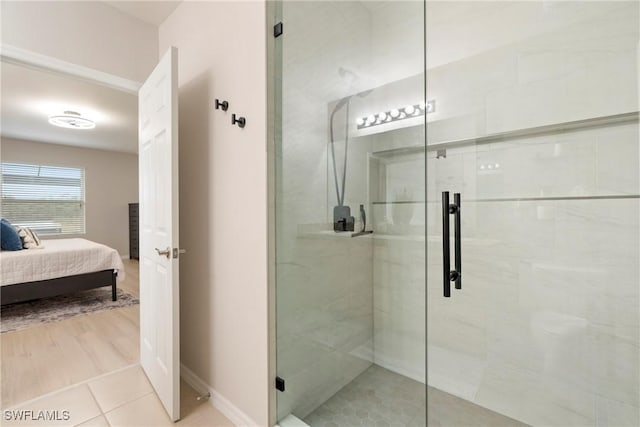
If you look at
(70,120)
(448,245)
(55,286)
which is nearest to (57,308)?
(55,286)

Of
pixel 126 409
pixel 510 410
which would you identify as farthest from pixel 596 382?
pixel 126 409

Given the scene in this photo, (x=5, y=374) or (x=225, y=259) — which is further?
(x=5, y=374)

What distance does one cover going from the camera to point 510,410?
1.63 m

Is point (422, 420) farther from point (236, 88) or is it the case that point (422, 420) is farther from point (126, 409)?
point (236, 88)

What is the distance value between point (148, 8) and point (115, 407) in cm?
250

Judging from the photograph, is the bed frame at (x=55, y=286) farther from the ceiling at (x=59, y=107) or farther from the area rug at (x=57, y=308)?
the ceiling at (x=59, y=107)

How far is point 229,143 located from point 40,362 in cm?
220

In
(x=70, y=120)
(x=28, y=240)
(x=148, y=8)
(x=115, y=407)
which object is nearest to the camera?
(x=115, y=407)

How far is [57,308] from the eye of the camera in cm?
351

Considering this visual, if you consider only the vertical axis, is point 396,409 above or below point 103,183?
below

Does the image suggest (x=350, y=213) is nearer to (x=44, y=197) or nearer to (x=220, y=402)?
(x=220, y=402)

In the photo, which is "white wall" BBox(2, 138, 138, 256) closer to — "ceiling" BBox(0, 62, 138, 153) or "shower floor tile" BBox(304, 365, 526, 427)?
"ceiling" BBox(0, 62, 138, 153)

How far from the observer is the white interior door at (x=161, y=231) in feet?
5.41

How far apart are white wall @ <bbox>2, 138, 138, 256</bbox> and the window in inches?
5.4
